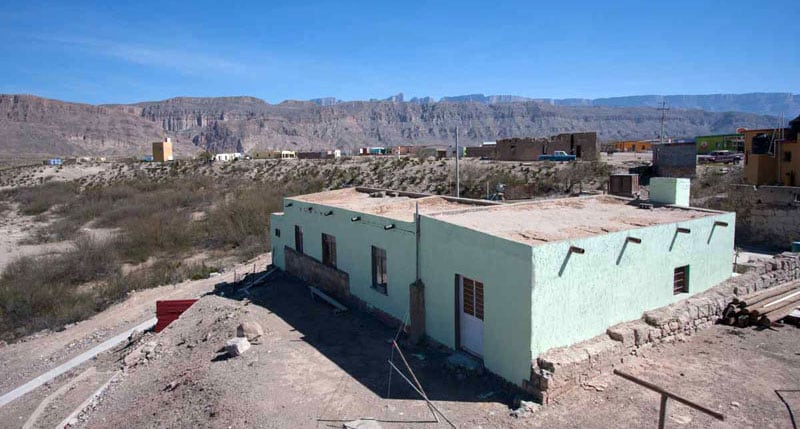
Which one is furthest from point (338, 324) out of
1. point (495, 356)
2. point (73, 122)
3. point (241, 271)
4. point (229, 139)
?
point (73, 122)

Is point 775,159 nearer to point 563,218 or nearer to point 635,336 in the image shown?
point 563,218

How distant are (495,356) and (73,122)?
481 feet

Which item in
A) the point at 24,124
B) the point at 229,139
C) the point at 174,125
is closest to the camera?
the point at 24,124

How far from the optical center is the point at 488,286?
9.62 meters

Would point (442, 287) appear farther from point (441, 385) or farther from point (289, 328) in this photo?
point (289, 328)

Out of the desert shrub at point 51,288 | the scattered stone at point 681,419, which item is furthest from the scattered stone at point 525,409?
the desert shrub at point 51,288

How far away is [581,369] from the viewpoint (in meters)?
9.04

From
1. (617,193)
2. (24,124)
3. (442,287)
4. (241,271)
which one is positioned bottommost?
(241,271)

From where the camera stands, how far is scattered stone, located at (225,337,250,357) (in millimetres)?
11805

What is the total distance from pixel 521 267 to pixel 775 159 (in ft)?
82.2

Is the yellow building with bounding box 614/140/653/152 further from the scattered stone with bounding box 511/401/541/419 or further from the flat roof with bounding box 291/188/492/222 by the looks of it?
the scattered stone with bounding box 511/401/541/419

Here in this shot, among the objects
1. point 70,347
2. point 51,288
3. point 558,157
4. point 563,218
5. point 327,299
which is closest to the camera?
point 563,218

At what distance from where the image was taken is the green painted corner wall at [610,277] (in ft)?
29.3

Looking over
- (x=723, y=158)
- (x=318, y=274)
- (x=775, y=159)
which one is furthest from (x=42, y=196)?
(x=723, y=158)
